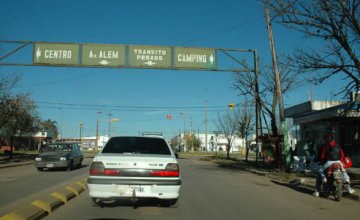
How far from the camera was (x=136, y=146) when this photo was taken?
9797mm

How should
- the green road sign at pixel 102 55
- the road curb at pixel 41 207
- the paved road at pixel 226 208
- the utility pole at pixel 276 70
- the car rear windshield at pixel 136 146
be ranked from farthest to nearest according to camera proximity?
the green road sign at pixel 102 55, the utility pole at pixel 276 70, the car rear windshield at pixel 136 146, the paved road at pixel 226 208, the road curb at pixel 41 207

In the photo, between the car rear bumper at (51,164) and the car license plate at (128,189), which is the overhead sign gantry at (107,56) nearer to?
the car rear bumper at (51,164)

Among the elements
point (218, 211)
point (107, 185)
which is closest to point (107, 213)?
point (107, 185)

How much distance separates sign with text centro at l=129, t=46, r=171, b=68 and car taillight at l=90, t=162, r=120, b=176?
52.2 ft

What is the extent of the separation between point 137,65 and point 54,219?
16.5m

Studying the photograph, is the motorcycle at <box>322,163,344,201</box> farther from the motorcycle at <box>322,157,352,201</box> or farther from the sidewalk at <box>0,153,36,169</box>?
the sidewalk at <box>0,153,36,169</box>

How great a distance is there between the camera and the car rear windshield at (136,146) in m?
9.64

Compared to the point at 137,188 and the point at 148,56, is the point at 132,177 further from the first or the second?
the point at 148,56

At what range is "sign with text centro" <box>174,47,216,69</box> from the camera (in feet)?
80.4

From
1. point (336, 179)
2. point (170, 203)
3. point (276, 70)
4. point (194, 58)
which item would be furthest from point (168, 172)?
point (194, 58)

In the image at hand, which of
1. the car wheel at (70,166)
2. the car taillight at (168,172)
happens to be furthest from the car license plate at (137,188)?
the car wheel at (70,166)

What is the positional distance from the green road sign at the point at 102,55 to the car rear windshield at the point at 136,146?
14486mm

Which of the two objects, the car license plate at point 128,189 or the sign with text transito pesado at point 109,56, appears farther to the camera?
the sign with text transito pesado at point 109,56

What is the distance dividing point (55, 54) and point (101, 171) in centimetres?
1672
